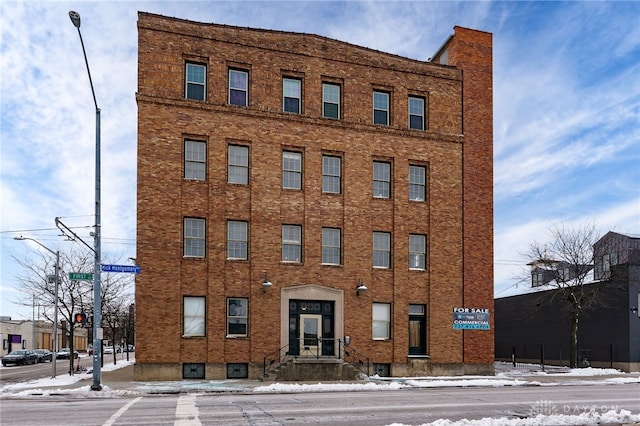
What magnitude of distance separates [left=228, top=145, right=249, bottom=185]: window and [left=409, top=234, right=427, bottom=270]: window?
8921 mm

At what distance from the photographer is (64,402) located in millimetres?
18703

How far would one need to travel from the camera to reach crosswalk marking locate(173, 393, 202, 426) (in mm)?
13547

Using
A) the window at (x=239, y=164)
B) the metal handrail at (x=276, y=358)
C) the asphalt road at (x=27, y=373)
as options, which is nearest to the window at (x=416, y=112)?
the window at (x=239, y=164)

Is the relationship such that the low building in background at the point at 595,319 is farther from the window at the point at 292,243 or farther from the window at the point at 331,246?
the window at the point at 292,243

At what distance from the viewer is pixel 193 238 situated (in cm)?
2756

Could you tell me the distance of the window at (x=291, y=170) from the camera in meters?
29.2

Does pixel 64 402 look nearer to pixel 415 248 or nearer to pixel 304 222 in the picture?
pixel 304 222

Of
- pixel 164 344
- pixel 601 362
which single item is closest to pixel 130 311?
pixel 164 344

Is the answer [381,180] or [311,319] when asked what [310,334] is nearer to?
[311,319]

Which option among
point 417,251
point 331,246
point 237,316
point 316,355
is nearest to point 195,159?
point 237,316

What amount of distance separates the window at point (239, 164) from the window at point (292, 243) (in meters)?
2.99

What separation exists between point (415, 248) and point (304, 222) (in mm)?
→ 6038

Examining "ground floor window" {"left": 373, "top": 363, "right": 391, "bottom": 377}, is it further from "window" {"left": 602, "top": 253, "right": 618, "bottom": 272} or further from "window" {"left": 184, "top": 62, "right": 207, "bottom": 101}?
"window" {"left": 602, "top": 253, "right": 618, "bottom": 272}

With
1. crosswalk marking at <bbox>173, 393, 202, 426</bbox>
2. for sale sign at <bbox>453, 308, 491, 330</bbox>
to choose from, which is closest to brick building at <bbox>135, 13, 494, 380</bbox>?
for sale sign at <bbox>453, 308, 491, 330</bbox>
